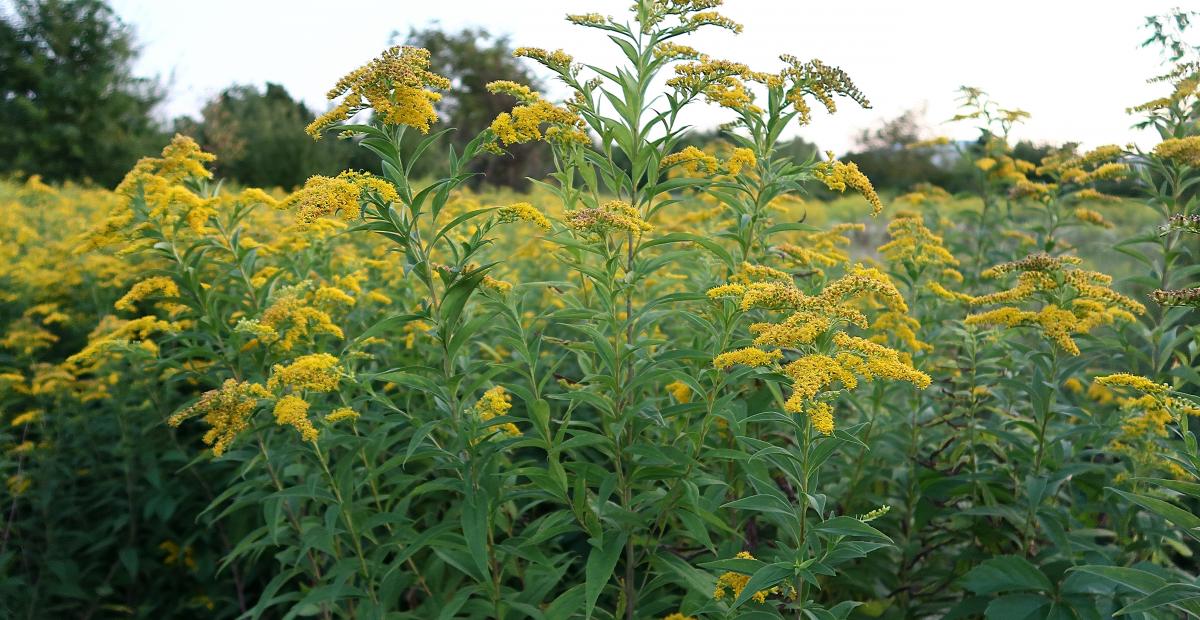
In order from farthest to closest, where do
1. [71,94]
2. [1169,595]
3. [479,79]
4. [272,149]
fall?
[479,79] < [71,94] < [272,149] < [1169,595]

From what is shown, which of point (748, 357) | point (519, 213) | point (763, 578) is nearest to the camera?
point (763, 578)

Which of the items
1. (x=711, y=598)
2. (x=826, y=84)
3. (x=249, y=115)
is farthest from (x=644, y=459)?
(x=249, y=115)

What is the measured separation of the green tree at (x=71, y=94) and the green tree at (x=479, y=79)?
9.17 meters

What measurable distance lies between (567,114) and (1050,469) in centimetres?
222

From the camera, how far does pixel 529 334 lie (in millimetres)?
3402

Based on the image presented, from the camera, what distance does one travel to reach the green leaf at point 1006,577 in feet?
8.52

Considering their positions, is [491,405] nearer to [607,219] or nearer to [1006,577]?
[607,219]

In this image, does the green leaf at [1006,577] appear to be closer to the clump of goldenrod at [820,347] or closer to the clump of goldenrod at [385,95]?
the clump of goldenrod at [820,347]

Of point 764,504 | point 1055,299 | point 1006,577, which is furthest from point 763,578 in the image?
point 1055,299

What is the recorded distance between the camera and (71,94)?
21.3 meters

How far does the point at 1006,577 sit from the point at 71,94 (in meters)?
25.4

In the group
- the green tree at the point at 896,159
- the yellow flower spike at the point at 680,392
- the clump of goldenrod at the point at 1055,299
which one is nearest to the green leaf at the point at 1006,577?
the clump of goldenrod at the point at 1055,299

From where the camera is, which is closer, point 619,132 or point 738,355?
point 738,355

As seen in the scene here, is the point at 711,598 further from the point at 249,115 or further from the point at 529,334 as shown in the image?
the point at 249,115
